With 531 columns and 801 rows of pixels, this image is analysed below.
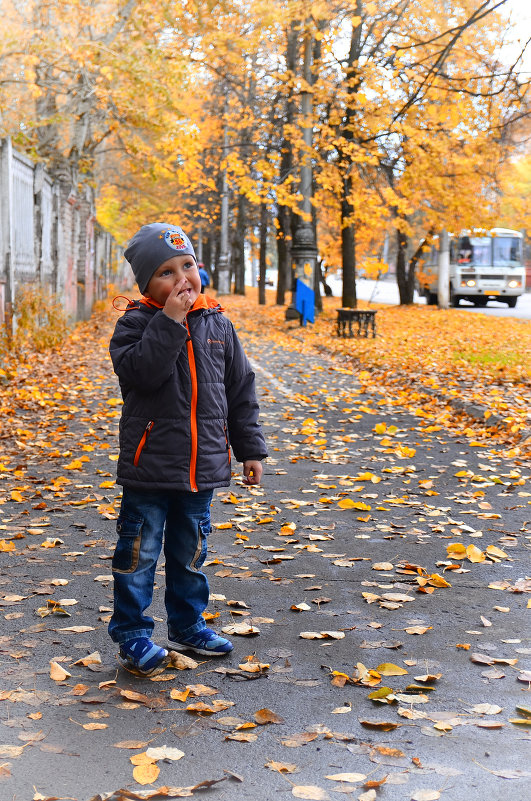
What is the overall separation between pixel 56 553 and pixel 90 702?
1.97 meters

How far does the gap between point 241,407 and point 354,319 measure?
16.7m

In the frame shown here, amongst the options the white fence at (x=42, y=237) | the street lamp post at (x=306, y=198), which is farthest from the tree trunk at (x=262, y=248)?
the street lamp post at (x=306, y=198)

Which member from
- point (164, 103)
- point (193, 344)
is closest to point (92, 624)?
point (193, 344)

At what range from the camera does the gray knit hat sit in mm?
3498

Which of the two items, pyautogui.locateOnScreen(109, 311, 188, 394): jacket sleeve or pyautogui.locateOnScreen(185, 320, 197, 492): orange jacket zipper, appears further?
pyautogui.locateOnScreen(185, 320, 197, 492): orange jacket zipper

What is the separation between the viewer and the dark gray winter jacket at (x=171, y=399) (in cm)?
346

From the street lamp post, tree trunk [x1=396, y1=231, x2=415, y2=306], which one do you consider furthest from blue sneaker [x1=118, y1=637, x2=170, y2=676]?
tree trunk [x1=396, y1=231, x2=415, y2=306]

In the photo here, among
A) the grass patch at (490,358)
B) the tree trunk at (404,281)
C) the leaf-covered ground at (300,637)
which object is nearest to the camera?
the leaf-covered ground at (300,637)

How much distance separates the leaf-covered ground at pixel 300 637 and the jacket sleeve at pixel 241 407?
0.87 m

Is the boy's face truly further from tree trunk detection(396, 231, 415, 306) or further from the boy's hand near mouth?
tree trunk detection(396, 231, 415, 306)

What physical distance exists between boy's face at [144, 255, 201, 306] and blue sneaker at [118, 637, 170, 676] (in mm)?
1380

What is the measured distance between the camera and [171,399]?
354 cm

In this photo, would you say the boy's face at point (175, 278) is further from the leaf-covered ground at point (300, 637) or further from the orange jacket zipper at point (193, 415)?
the leaf-covered ground at point (300, 637)

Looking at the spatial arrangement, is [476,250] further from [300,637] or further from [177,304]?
[177,304]
